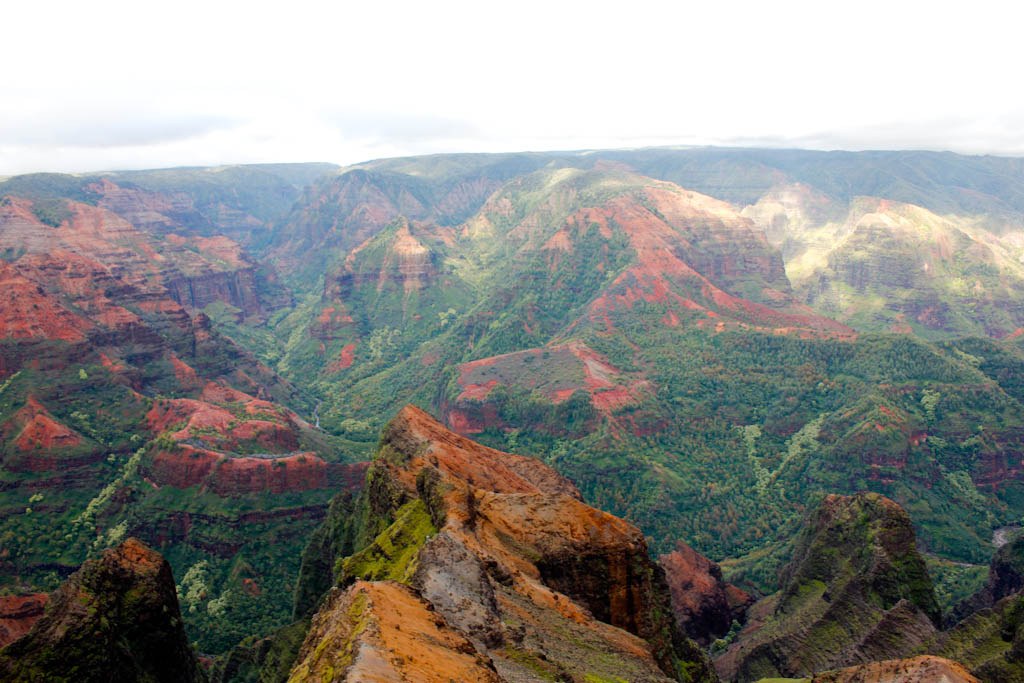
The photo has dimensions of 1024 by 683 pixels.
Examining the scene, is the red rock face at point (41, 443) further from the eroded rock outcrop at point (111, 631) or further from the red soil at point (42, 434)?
the eroded rock outcrop at point (111, 631)

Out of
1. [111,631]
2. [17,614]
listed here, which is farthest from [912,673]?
[17,614]

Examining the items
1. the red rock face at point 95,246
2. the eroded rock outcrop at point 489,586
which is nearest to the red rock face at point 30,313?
the red rock face at point 95,246

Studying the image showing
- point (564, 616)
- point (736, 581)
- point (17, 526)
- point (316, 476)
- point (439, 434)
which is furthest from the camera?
point (316, 476)

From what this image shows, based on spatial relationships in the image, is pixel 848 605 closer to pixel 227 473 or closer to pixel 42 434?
pixel 227 473

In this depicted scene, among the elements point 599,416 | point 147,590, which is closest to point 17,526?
point 147,590

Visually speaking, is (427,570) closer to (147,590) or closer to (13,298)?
(147,590)

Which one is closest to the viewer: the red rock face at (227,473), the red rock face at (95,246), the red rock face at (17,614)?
the red rock face at (17,614)
